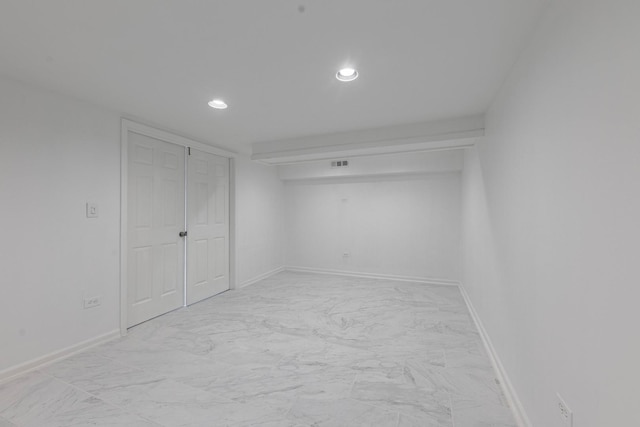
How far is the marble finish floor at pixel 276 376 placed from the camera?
169 cm

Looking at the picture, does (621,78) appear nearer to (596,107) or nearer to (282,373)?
(596,107)

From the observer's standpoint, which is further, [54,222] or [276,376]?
[54,222]

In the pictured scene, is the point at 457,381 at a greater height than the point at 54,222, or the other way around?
the point at 54,222

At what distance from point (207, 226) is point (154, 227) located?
0.85 metres

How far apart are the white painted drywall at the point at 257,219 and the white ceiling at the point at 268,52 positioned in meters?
2.02

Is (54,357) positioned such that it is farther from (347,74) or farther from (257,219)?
(347,74)

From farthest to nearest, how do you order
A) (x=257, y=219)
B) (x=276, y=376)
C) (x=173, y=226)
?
(x=257, y=219)
(x=173, y=226)
(x=276, y=376)

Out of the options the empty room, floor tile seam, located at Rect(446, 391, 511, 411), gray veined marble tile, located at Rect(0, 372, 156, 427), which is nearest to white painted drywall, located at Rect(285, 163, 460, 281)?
the empty room

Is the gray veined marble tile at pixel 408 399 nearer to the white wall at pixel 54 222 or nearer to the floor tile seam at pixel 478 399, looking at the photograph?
the floor tile seam at pixel 478 399

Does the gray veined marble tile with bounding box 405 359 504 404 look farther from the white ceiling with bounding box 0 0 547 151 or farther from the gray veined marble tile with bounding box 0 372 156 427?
the white ceiling with bounding box 0 0 547 151

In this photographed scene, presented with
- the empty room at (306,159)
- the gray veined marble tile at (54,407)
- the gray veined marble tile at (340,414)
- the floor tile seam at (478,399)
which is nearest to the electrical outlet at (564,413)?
the empty room at (306,159)

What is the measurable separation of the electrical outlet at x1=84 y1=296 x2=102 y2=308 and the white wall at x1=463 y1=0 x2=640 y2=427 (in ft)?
11.7

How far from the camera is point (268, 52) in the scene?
172 centimetres

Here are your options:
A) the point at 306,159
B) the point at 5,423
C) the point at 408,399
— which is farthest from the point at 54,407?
the point at 306,159
